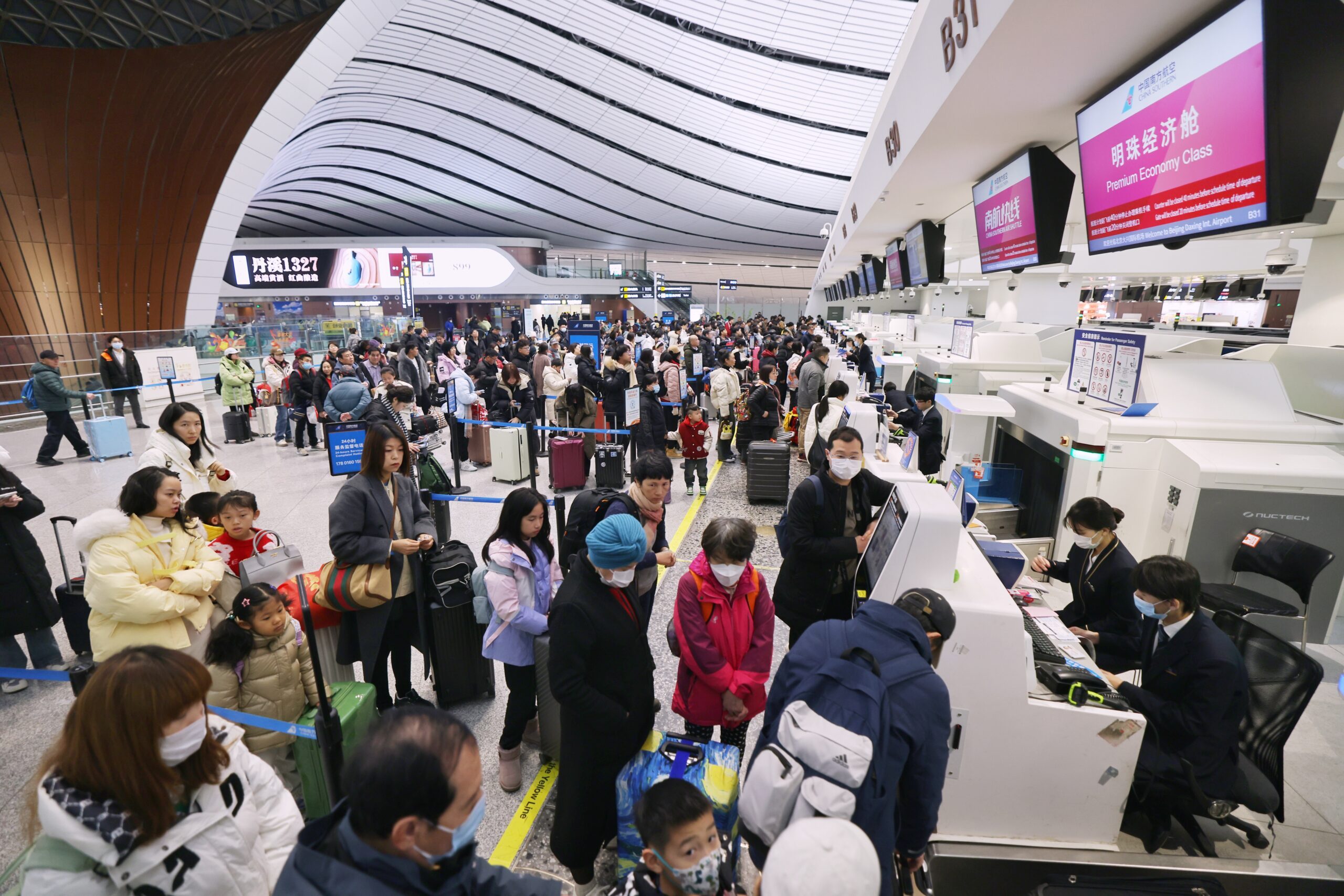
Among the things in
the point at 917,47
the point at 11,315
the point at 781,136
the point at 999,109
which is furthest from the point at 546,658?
the point at 781,136

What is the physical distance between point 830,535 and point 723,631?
100 centimetres

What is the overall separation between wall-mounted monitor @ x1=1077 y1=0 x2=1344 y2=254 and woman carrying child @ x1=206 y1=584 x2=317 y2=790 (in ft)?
14.3

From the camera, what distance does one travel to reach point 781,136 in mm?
28969

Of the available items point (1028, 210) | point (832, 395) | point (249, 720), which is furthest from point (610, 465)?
point (249, 720)

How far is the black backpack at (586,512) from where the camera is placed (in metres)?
3.01

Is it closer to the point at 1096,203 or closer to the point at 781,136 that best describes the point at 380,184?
the point at 781,136

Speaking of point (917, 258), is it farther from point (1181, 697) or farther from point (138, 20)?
point (138, 20)

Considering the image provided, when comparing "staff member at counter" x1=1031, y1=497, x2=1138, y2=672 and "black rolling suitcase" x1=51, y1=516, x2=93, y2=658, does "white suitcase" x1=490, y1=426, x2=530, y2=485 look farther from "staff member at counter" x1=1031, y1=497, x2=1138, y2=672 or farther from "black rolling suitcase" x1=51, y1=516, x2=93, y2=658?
"staff member at counter" x1=1031, y1=497, x2=1138, y2=672

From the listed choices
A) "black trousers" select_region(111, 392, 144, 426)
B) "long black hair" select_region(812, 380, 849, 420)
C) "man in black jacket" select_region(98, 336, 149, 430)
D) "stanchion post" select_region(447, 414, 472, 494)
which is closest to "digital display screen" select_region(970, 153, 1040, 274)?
"long black hair" select_region(812, 380, 849, 420)

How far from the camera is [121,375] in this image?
11414 mm

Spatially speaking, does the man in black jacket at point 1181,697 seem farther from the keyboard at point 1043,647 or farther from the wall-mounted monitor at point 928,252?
the wall-mounted monitor at point 928,252

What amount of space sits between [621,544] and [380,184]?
46.7 meters

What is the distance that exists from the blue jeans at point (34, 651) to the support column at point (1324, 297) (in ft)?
33.8

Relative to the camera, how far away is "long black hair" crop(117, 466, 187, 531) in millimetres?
2947
